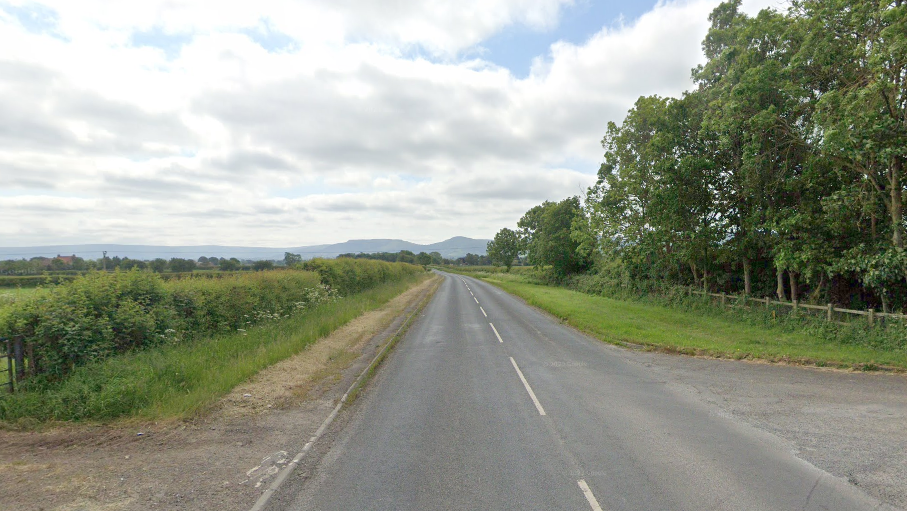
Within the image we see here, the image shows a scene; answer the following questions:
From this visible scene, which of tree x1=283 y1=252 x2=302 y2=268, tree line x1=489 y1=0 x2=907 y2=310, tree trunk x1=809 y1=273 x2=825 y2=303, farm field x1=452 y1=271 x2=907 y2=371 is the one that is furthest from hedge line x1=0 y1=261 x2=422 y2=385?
tree trunk x1=809 y1=273 x2=825 y2=303

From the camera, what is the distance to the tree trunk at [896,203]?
13.6 m

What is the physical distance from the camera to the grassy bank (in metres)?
11.5

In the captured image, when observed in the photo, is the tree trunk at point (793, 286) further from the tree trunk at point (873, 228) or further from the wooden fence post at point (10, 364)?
the wooden fence post at point (10, 364)

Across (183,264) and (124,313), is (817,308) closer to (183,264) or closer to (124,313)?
(124,313)

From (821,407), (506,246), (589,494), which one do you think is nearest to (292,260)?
(589,494)

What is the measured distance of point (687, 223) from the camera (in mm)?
22359

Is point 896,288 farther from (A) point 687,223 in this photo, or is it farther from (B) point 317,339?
(B) point 317,339

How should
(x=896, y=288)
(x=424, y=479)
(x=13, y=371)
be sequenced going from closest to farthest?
1. (x=424, y=479)
2. (x=13, y=371)
3. (x=896, y=288)

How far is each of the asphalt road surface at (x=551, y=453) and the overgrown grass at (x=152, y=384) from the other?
108 inches

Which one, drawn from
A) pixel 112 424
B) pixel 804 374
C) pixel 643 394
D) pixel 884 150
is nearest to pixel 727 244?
pixel 884 150

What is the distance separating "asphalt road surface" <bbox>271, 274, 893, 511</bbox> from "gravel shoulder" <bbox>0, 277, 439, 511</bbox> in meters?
0.71

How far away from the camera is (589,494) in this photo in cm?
464

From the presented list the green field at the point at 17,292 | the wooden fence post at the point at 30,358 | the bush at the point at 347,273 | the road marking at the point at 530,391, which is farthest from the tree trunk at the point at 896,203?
the bush at the point at 347,273

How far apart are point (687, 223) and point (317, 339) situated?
1824 cm
